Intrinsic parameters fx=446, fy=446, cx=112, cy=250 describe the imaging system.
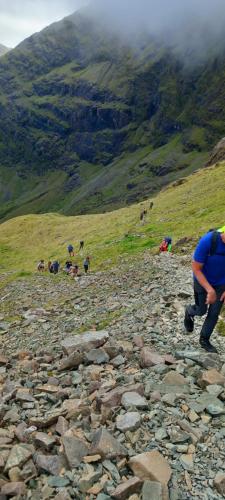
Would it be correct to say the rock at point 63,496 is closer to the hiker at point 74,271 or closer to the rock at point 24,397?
the rock at point 24,397

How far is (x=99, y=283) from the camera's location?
2916cm

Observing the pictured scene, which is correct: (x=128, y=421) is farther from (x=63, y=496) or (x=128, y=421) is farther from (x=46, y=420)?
(x=63, y=496)

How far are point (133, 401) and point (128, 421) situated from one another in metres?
0.64

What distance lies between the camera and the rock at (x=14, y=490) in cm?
718

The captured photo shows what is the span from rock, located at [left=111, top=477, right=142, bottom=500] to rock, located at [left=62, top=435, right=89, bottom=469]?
97 centimetres

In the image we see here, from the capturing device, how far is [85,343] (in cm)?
1302

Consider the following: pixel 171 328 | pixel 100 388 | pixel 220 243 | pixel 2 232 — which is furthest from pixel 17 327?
pixel 2 232

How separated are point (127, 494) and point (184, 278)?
54.2 feet

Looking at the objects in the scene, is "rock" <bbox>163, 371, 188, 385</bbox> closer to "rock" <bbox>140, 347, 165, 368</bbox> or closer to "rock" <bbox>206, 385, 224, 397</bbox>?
"rock" <bbox>206, 385, 224, 397</bbox>

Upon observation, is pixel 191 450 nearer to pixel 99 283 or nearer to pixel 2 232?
pixel 99 283

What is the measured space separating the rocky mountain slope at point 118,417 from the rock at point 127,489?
0.02 meters

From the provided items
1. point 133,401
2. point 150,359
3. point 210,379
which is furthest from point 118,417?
point 150,359

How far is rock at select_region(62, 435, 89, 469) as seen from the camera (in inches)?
298

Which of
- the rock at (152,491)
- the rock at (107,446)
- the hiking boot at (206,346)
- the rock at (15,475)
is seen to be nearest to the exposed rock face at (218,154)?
the hiking boot at (206,346)
